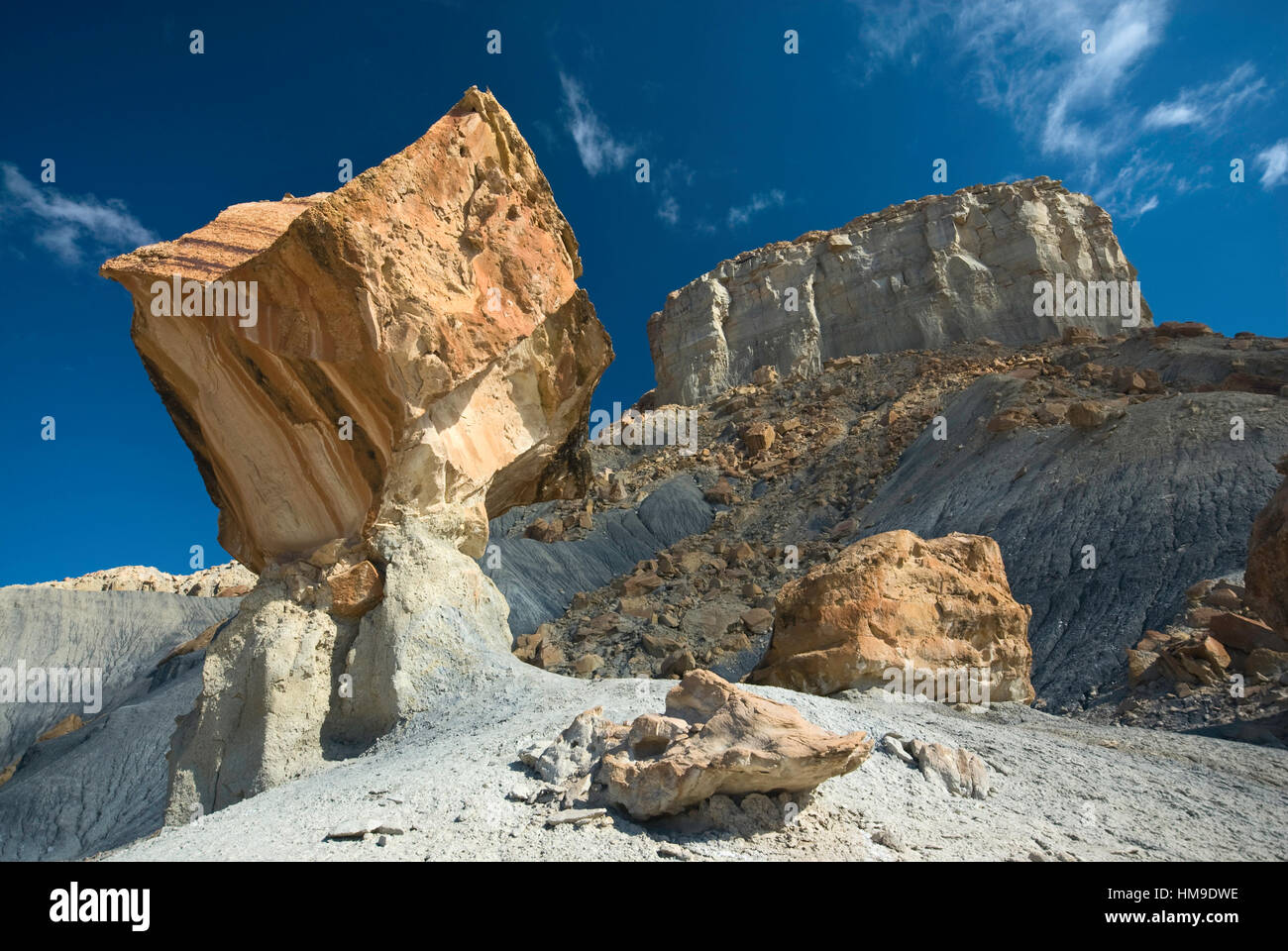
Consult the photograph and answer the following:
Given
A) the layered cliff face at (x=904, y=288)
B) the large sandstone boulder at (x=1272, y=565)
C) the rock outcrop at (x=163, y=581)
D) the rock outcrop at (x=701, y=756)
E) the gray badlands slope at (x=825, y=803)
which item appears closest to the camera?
the gray badlands slope at (x=825, y=803)

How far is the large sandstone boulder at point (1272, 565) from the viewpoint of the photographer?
7.22 metres

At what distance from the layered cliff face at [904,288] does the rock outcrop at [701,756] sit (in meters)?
43.7

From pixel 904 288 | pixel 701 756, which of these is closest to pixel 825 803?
pixel 701 756

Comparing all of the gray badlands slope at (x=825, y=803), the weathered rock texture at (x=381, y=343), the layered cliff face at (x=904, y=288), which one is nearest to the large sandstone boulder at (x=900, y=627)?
the gray badlands slope at (x=825, y=803)

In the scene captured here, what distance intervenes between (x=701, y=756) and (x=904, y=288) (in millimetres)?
47220

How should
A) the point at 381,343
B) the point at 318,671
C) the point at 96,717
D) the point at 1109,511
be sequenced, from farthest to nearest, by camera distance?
the point at 96,717 → the point at 1109,511 → the point at 318,671 → the point at 381,343

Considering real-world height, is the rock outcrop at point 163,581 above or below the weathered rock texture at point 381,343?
below

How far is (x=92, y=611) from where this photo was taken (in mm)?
26625

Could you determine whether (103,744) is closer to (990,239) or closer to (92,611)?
(92,611)

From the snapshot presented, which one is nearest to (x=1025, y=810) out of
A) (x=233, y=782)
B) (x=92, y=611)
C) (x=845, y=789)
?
(x=845, y=789)

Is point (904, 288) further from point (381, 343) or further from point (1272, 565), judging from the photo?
point (381, 343)

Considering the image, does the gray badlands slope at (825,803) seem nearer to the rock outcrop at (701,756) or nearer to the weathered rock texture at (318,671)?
the rock outcrop at (701,756)

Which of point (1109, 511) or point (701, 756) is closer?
point (701, 756)

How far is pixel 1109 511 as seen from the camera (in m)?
17.1
